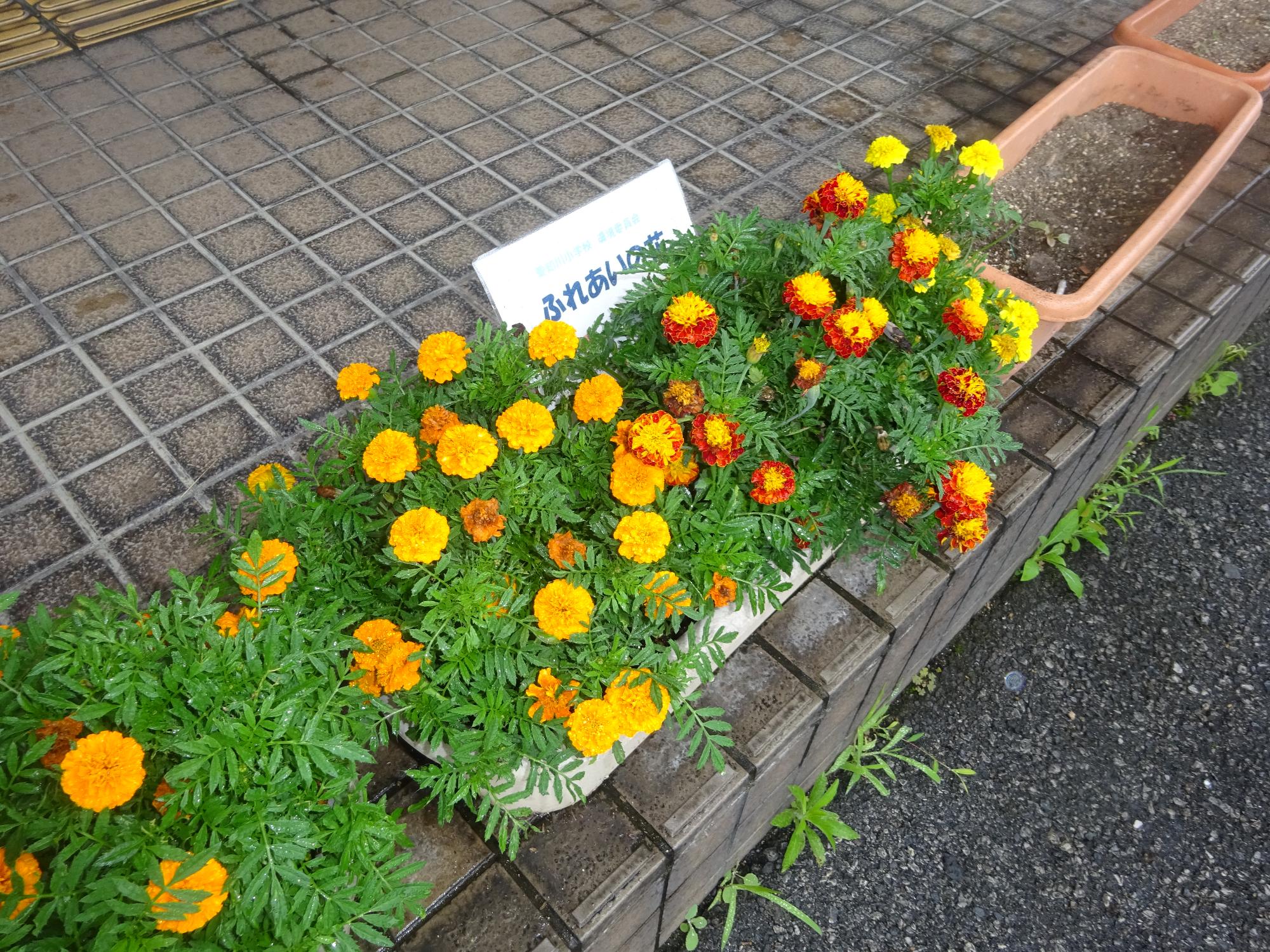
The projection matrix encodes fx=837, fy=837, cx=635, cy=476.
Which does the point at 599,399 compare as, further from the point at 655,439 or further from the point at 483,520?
the point at 483,520

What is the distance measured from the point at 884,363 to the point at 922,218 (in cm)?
45

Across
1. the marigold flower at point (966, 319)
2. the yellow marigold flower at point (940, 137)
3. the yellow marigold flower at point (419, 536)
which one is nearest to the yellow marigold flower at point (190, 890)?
the yellow marigold flower at point (419, 536)

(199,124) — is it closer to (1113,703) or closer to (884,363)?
(884,363)

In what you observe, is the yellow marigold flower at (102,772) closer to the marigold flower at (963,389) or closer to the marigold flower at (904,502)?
the marigold flower at (904,502)

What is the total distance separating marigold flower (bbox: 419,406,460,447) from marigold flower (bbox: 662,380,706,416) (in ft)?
1.18

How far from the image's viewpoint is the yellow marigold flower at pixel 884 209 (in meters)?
1.83

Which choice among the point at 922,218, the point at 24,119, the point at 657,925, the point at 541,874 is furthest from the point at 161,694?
the point at 24,119

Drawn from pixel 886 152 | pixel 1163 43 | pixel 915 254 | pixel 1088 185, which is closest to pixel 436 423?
pixel 915 254

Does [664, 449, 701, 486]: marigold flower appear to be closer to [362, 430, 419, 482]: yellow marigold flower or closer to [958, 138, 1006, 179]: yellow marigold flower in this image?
[362, 430, 419, 482]: yellow marigold flower

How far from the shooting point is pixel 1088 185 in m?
2.68

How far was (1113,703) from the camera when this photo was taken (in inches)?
86.7

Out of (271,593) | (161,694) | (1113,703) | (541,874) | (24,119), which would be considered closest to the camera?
(161,694)

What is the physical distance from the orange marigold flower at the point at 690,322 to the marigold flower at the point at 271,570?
711 millimetres

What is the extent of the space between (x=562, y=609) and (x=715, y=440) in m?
0.37
